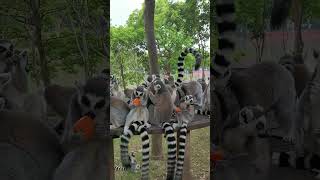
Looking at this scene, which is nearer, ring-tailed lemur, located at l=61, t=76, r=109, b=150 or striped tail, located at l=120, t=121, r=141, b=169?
ring-tailed lemur, located at l=61, t=76, r=109, b=150

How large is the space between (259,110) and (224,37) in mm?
459

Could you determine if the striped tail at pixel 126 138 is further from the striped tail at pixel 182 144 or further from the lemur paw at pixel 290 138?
the lemur paw at pixel 290 138

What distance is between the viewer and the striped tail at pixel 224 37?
6.18 ft

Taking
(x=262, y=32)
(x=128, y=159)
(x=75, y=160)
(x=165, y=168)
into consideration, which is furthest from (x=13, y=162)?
(x=262, y=32)

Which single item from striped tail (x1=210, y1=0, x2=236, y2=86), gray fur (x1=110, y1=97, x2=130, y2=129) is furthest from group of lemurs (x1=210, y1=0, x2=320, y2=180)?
gray fur (x1=110, y1=97, x2=130, y2=129)

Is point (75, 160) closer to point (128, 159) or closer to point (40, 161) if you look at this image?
point (40, 161)

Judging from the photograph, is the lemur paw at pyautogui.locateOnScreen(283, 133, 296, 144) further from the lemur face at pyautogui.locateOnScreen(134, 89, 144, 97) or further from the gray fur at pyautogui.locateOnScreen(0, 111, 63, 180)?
the gray fur at pyautogui.locateOnScreen(0, 111, 63, 180)

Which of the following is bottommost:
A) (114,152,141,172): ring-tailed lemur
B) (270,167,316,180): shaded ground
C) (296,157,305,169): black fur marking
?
(114,152,141,172): ring-tailed lemur

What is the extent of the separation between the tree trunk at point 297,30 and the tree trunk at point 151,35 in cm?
118

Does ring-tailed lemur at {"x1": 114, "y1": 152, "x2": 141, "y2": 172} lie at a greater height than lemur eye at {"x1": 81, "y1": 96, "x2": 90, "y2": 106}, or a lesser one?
lesser

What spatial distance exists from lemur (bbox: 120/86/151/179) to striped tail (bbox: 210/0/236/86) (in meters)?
0.83

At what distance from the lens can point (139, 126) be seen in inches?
100

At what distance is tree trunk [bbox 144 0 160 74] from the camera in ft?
8.84

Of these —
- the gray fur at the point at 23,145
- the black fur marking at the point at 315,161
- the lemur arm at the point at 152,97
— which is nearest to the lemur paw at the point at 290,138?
the black fur marking at the point at 315,161
